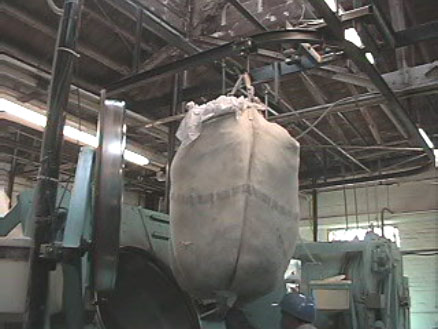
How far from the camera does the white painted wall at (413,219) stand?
285 inches

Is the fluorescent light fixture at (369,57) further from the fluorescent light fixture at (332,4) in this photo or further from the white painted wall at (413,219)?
the white painted wall at (413,219)

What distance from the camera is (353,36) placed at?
118 inches

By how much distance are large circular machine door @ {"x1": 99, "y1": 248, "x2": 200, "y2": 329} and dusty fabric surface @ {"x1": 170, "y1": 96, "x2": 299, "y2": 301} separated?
23.1 inches

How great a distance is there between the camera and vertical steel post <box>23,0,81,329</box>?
182 cm

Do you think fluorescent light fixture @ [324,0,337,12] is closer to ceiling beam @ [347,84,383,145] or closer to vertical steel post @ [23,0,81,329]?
vertical steel post @ [23,0,81,329]

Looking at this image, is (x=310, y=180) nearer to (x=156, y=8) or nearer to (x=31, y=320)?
(x=156, y=8)

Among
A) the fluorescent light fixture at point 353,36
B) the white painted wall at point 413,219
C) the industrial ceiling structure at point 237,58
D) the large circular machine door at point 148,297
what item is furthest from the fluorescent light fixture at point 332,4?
the white painted wall at point 413,219

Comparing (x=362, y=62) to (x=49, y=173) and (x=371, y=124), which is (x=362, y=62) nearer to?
(x=49, y=173)

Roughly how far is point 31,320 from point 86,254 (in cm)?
29

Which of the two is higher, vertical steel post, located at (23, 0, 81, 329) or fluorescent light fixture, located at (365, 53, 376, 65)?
fluorescent light fixture, located at (365, 53, 376, 65)

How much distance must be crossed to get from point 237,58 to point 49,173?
2.50 m

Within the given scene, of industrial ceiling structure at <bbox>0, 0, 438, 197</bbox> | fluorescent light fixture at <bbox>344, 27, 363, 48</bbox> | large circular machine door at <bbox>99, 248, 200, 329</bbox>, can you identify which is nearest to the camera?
large circular machine door at <bbox>99, 248, 200, 329</bbox>

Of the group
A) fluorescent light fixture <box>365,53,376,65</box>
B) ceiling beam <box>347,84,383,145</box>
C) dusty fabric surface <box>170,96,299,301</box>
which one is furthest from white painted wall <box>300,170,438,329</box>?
dusty fabric surface <box>170,96,299,301</box>

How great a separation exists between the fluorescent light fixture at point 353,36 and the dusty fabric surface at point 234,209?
4.65ft
